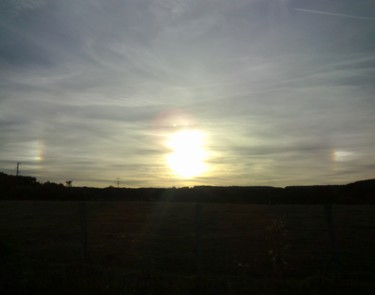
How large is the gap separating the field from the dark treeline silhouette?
2407 centimetres

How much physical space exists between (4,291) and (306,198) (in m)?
50.6

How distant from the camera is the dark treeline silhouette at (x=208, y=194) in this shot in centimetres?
5537

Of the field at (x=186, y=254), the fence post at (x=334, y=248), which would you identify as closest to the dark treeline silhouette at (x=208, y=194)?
the field at (x=186, y=254)

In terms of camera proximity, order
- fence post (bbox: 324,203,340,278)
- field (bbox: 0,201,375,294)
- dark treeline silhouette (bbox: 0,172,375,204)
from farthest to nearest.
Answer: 1. dark treeline silhouette (bbox: 0,172,375,204)
2. fence post (bbox: 324,203,340,278)
3. field (bbox: 0,201,375,294)

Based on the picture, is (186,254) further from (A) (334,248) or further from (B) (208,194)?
(B) (208,194)

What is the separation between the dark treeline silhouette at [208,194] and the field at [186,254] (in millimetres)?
24071

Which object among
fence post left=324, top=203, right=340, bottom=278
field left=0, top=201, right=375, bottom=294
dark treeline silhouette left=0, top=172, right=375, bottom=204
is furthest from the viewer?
dark treeline silhouette left=0, top=172, right=375, bottom=204

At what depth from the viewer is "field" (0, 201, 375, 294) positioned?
873 cm

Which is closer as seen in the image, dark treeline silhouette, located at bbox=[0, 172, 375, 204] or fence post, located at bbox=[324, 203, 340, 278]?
fence post, located at bbox=[324, 203, 340, 278]

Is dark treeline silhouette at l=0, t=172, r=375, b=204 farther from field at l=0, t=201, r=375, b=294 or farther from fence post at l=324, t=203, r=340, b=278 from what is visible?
fence post at l=324, t=203, r=340, b=278

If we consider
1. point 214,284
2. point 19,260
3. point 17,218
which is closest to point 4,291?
point 19,260

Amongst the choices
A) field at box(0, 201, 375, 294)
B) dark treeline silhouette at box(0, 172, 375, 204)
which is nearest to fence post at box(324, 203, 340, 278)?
field at box(0, 201, 375, 294)

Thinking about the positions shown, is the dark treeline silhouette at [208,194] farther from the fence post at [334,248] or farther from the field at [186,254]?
the fence post at [334,248]

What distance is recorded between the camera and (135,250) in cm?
1638
